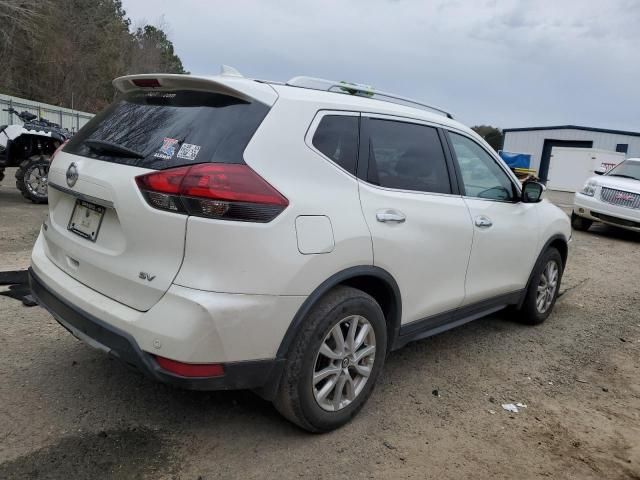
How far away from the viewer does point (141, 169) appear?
2428 millimetres

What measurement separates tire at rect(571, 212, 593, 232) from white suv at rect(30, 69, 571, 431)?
9628mm

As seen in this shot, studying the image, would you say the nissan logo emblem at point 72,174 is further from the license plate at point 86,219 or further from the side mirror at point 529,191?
the side mirror at point 529,191

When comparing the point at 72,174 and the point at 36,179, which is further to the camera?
the point at 36,179

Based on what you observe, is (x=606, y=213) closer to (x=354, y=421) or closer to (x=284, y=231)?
(x=354, y=421)

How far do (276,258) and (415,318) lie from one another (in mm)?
1317

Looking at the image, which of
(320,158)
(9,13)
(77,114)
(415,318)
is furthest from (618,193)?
(9,13)

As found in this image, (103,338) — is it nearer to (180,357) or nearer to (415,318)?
(180,357)

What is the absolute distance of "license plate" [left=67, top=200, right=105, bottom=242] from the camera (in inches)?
104

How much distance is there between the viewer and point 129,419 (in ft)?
9.41

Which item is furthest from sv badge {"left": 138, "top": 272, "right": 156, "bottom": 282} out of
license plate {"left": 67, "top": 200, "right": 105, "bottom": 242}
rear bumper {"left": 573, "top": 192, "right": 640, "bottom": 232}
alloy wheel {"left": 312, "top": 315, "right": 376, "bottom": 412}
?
rear bumper {"left": 573, "top": 192, "right": 640, "bottom": 232}

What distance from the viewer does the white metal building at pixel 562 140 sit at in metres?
37.7

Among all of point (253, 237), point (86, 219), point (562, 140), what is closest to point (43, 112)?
point (86, 219)

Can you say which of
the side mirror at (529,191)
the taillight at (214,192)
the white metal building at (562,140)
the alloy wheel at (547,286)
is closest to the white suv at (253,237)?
the taillight at (214,192)

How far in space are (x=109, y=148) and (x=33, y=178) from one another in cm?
708
